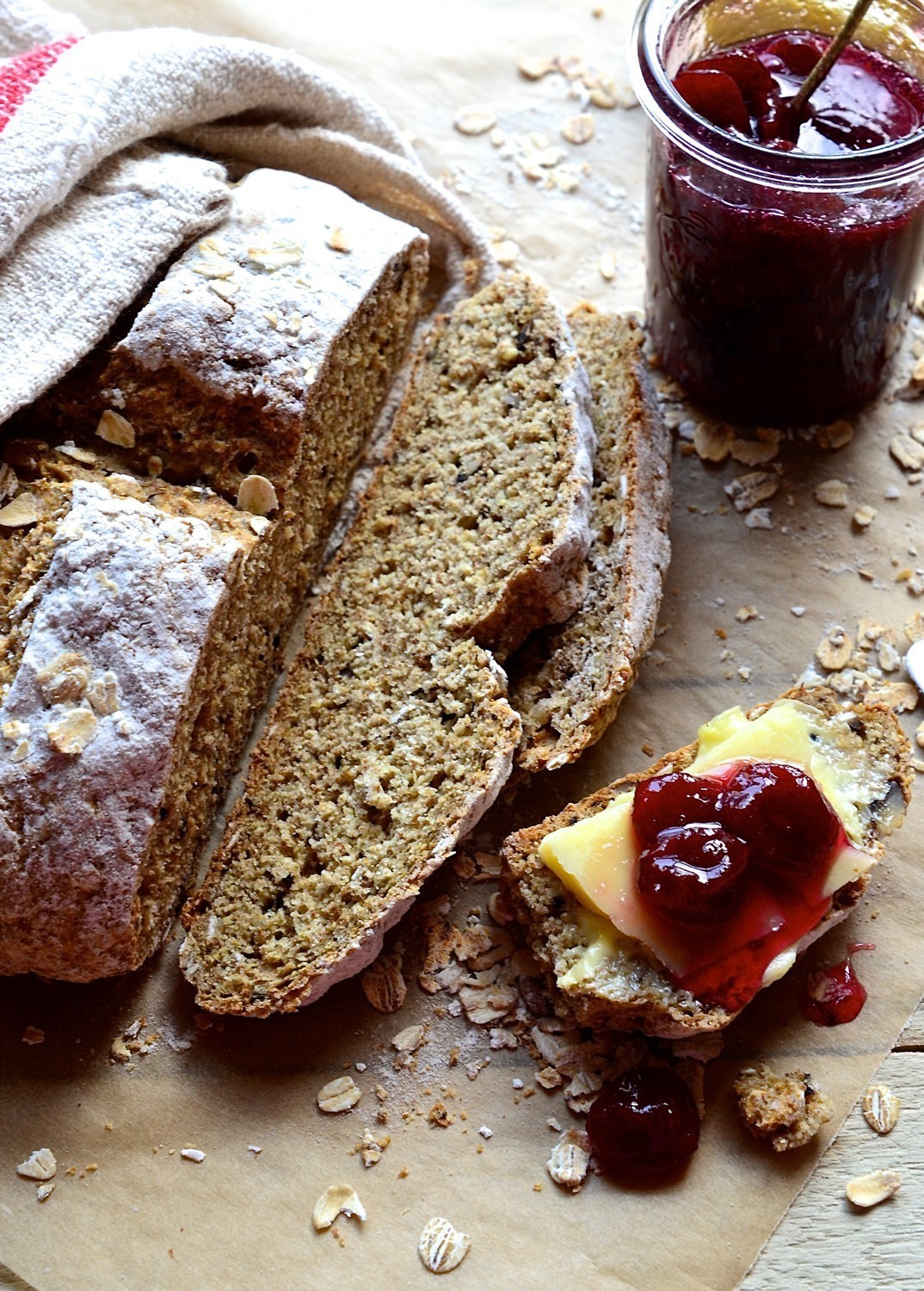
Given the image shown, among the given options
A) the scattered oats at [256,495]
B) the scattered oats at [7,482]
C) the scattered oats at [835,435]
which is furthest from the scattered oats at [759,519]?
A: the scattered oats at [7,482]

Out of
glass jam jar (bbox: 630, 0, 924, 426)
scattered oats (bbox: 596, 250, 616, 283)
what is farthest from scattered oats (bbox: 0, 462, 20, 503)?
scattered oats (bbox: 596, 250, 616, 283)

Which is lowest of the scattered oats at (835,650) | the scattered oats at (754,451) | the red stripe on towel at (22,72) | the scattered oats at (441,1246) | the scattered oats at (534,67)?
the scattered oats at (441,1246)

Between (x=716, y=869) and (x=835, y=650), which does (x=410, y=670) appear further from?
(x=835, y=650)

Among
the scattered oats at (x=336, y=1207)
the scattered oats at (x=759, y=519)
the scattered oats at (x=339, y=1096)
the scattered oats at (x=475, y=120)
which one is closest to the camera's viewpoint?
the scattered oats at (x=336, y=1207)

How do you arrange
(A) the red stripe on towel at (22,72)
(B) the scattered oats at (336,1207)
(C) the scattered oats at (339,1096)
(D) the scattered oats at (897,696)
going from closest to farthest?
1. (B) the scattered oats at (336,1207)
2. (C) the scattered oats at (339,1096)
3. (A) the red stripe on towel at (22,72)
4. (D) the scattered oats at (897,696)

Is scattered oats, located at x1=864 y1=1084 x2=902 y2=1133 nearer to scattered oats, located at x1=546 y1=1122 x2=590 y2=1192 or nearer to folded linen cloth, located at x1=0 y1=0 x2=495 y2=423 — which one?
scattered oats, located at x1=546 y1=1122 x2=590 y2=1192

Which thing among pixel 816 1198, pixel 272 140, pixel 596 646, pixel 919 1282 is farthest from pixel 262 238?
pixel 919 1282

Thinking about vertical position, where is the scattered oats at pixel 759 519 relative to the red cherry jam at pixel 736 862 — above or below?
above

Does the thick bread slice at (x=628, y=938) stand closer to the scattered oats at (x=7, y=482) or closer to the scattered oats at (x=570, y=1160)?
the scattered oats at (x=570, y=1160)
